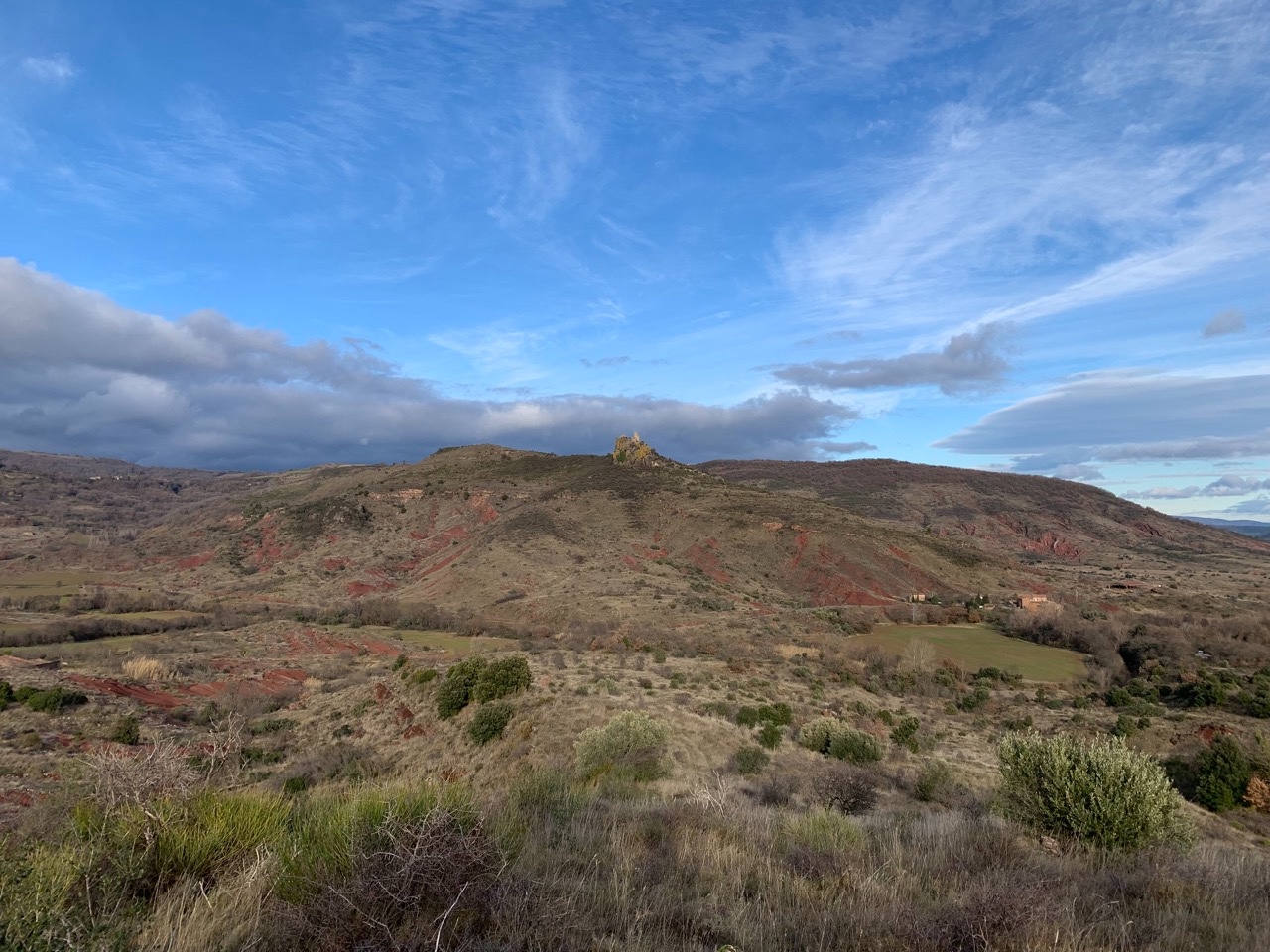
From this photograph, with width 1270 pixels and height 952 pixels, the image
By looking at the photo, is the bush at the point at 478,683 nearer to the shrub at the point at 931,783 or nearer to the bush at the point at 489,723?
the bush at the point at 489,723

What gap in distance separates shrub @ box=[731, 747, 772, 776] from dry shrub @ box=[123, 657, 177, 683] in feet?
92.8

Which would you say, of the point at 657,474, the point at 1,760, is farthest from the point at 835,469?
the point at 1,760

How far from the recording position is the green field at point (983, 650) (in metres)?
34.7

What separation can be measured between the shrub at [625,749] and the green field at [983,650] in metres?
24.9

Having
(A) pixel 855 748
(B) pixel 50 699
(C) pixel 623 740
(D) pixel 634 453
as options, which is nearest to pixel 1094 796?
(C) pixel 623 740

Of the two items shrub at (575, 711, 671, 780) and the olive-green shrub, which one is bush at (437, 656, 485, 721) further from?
the olive-green shrub

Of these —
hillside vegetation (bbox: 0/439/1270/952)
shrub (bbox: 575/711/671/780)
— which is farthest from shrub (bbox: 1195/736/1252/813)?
shrub (bbox: 575/711/671/780)

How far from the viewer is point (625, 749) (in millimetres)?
16312

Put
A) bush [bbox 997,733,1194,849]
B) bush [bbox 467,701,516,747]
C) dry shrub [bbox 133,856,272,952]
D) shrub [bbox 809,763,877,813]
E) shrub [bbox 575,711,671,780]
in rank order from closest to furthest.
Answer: dry shrub [bbox 133,856,272,952]
bush [bbox 997,733,1194,849]
shrub [bbox 809,763,877,813]
shrub [bbox 575,711,671,780]
bush [bbox 467,701,516,747]

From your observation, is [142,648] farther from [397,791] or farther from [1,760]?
[397,791]

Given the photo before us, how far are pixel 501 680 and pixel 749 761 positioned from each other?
9.70 meters

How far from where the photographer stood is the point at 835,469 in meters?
168

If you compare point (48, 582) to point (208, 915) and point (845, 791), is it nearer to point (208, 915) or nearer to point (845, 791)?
point (845, 791)

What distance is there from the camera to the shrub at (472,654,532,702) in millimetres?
22469
